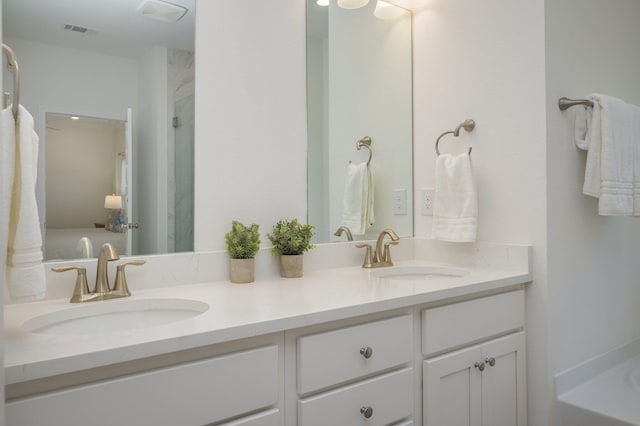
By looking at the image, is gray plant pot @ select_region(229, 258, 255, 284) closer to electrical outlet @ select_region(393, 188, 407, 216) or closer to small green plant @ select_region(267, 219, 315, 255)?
small green plant @ select_region(267, 219, 315, 255)

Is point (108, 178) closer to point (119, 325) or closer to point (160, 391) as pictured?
point (119, 325)

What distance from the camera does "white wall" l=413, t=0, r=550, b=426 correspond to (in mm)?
1603

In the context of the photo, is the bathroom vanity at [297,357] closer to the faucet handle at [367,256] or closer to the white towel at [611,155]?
the faucet handle at [367,256]

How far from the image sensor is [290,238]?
1555mm

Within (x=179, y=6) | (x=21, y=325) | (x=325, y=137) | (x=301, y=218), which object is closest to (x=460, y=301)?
(x=301, y=218)

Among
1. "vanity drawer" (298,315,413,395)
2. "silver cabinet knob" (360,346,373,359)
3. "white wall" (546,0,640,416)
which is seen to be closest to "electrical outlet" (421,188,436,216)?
"white wall" (546,0,640,416)

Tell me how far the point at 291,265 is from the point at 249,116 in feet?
1.84

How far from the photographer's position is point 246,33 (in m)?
1.57

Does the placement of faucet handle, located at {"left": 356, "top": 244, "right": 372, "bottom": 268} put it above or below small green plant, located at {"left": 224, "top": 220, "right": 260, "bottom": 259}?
below

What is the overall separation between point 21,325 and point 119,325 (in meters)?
0.24

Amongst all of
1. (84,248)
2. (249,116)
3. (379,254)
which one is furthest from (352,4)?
(84,248)

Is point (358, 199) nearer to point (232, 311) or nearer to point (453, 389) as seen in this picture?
point (453, 389)

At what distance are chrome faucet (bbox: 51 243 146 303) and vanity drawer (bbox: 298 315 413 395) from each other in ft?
1.84

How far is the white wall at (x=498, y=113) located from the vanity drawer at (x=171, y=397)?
1121 mm
